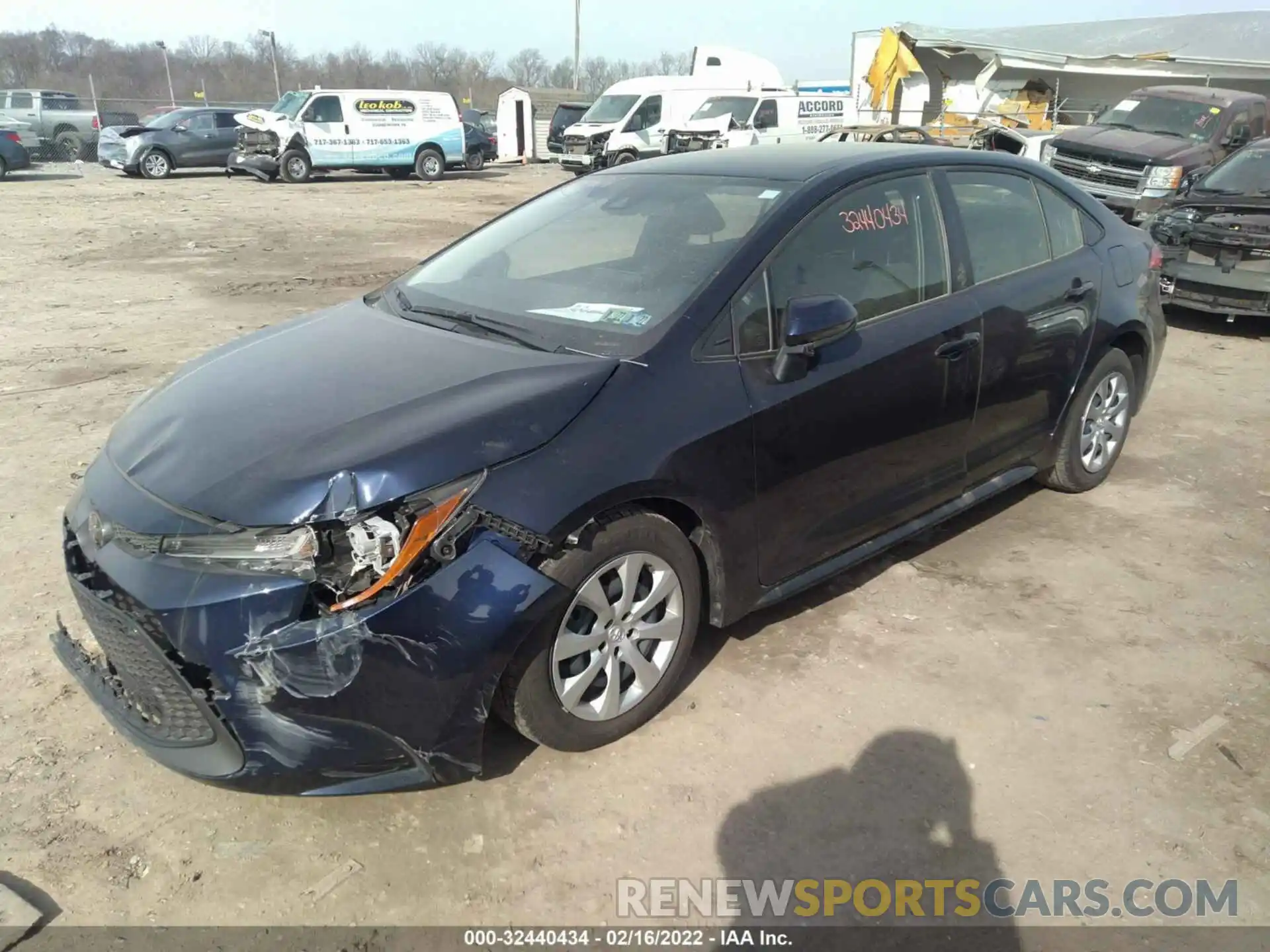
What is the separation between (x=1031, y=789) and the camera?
2.76 metres

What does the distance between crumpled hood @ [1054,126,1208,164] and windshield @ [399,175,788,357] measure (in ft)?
35.2

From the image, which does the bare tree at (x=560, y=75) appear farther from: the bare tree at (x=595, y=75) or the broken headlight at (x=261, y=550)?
the broken headlight at (x=261, y=550)

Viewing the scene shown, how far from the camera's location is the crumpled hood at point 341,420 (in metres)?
2.36

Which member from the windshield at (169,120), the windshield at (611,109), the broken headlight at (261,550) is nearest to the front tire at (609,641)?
the broken headlight at (261,550)

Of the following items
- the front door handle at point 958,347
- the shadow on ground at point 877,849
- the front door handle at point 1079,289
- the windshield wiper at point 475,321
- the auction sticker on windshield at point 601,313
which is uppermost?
the auction sticker on windshield at point 601,313

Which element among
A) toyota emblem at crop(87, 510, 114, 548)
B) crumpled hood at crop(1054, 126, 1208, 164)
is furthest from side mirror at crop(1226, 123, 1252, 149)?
toyota emblem at crop(87, 510, 114, 548)

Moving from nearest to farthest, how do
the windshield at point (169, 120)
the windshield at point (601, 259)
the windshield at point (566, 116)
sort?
the windshield at point (601, 259)
the windshield at point (169, 120)
the windshield at point (566, 116)

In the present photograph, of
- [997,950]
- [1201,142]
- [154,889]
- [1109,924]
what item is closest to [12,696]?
[154,889]

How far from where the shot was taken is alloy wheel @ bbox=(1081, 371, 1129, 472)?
181 inches

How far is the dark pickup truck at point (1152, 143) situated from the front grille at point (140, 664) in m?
11.7

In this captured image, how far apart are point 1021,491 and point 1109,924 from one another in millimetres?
2876

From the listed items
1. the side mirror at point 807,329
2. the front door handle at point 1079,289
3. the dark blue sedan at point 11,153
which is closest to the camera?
the side mirror at point 807,329

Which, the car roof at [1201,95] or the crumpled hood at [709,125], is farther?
the crumpled hood at [709,125]

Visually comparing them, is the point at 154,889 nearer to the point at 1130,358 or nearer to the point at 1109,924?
the point at 1109,924
